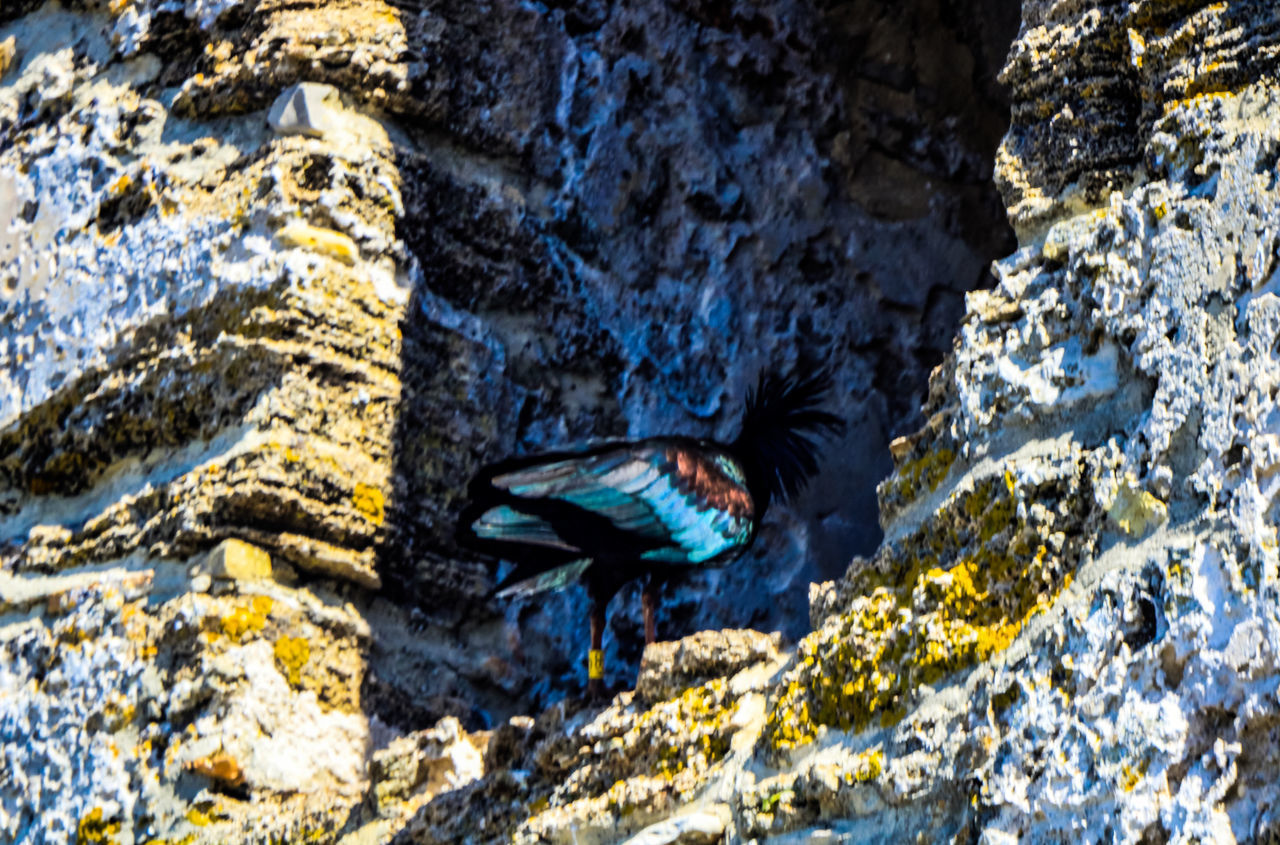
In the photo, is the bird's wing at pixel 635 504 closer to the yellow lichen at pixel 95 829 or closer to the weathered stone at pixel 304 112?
the yellow lichen at pixel 95 829

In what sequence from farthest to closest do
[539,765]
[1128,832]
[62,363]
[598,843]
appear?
[62,363]
[539,765]
[598,843]
[1128,832]

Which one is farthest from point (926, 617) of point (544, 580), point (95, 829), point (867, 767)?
point (95, 829)

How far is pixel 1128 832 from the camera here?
5.46 feet

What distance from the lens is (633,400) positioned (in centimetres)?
384

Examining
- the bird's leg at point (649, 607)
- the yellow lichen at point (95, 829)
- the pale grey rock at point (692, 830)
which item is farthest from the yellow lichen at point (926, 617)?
the yellow lichen at point (95, 829)

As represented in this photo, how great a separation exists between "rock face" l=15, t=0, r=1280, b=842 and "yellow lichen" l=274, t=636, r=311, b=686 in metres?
0.01

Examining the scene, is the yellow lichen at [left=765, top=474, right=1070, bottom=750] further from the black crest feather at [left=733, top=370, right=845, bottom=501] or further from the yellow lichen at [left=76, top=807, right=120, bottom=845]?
the yellow lichen at [left=76, top=807, right=120, bottom=845]

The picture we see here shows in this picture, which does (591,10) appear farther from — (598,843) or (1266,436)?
(1266,436)

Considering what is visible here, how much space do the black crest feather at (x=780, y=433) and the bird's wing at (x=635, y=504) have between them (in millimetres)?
144

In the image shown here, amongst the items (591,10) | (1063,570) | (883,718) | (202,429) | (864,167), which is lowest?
(883,718)

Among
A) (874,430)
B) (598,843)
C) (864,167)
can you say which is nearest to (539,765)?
(598,843)

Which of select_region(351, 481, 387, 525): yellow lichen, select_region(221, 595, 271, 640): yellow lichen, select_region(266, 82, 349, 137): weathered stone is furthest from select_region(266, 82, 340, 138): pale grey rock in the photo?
select_region(221, 595, 271, 640): yellow lichen

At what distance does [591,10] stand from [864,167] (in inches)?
30.4

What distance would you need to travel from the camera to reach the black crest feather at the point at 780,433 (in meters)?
3.43
